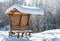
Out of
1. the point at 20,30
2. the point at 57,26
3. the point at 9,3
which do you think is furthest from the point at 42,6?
the point at 20,30

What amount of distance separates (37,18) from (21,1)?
3.95 metres

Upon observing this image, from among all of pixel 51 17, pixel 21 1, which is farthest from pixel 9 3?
pixel 51 17

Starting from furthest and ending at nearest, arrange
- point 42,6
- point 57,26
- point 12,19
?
point 42,6 → point 57,26 → point 12,19

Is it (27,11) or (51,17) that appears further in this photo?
(51,17)

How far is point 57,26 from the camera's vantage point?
19406 mm

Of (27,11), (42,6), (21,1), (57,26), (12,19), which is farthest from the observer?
(21,1)

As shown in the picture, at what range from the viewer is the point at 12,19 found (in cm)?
1084

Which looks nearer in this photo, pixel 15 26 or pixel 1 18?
pixel 15 26

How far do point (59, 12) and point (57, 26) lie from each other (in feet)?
5.33

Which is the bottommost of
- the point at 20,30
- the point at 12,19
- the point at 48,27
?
the point at 48,27

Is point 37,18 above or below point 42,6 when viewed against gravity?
below

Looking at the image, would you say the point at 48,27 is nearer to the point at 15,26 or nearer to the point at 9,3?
the point at 9,3

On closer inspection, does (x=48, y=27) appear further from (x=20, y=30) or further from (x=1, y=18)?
(x=20, y=30)

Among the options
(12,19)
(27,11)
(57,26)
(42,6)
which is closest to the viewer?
(27,11)
